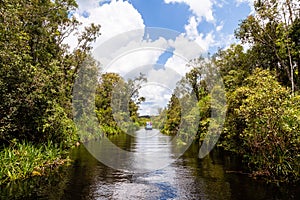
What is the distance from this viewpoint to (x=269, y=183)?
12.4 m

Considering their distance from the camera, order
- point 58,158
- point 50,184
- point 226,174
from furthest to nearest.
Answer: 1. point 58,158
2. point 226,174
3. point 50,184

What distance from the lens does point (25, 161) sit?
13641 millimetres

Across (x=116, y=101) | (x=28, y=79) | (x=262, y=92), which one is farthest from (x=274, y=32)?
(x=116, y=101)

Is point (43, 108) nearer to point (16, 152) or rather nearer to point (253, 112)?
point (16, 152)

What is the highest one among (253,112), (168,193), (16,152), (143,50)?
(143,50)

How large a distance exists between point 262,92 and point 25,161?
12.5m

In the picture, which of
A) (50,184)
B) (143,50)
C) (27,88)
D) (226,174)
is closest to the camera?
(50,184)

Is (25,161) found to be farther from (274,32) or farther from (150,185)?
(274,32)

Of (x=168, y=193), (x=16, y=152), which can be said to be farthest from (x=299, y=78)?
(x=16, y=152)

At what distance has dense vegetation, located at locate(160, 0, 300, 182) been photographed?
41.5 feet

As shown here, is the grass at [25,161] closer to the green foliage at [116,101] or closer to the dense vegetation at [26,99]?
the dense vegetation at [26,99]

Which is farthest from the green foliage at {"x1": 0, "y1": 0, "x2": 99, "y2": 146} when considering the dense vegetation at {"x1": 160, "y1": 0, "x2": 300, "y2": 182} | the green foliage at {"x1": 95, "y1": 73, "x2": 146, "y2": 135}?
the green foliage at {"x1": 95, "y1": 73, "x2": 146, "y2": 135}

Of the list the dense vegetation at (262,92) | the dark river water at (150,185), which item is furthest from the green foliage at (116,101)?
the dark river water at (150,185)

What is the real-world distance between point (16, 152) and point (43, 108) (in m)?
2.65
